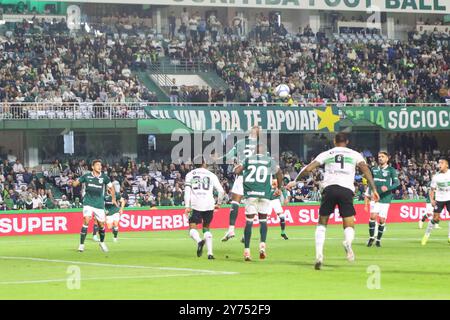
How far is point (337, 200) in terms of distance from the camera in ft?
69.6

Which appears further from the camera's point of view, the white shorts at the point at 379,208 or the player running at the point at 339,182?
the white shorts at the point at 379,208

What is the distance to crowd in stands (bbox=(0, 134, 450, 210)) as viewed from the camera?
47.2 meters

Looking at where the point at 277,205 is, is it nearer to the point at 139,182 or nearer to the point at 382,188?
the point at 382,188

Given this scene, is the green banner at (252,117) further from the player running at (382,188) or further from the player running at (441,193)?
the player running at (382,188)

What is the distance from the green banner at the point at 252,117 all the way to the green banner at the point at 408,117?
3.29m

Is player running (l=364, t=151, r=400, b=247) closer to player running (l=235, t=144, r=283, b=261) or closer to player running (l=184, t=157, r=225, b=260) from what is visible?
player running (l=184, t=157, r=225, b=260)

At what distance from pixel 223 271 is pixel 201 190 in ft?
15.8

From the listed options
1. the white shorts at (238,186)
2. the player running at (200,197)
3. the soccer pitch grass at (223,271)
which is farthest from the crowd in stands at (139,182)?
the player running at (200,197)

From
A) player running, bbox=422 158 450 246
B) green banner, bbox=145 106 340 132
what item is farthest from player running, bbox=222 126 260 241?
player running, bbox=422 158 450 246

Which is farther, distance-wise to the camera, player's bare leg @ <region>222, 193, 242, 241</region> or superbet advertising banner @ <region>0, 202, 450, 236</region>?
superbet advertising banner @ <region>0, 202, 450, 236</region>

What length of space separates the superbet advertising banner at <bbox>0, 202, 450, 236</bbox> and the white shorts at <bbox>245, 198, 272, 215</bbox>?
18961 millimetres

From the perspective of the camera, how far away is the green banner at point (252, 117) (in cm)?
5459

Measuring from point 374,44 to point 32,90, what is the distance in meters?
22.5

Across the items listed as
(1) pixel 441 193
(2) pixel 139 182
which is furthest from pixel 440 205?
(2) pixel 139 182
